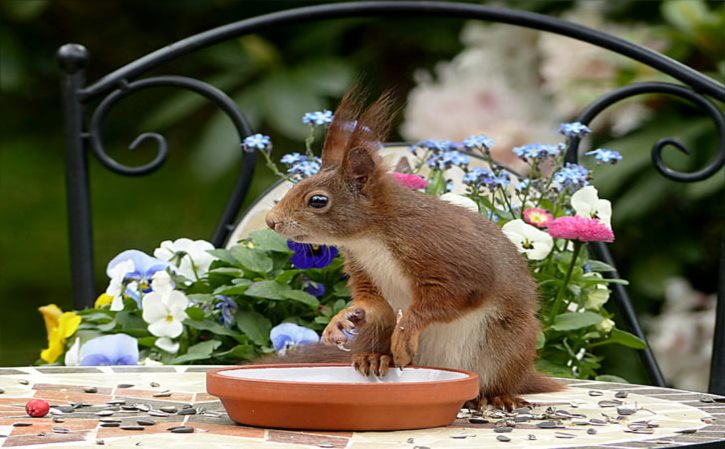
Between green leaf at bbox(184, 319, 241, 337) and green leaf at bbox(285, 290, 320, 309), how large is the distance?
11 centimetres

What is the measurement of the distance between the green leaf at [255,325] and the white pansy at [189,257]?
0.14m

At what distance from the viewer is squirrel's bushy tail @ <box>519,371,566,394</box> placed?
5.16ft

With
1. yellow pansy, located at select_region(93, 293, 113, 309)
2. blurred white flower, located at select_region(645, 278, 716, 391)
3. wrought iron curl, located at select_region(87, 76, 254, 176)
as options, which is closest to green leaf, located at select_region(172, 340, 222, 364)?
yellow pansy, located at select_region(93, 293, 113, 309)

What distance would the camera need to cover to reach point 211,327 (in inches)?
82.1

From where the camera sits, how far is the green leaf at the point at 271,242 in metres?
2.12

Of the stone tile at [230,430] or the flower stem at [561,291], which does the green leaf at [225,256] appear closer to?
the flower stem at [561,291]

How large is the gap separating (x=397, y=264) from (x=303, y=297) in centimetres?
68

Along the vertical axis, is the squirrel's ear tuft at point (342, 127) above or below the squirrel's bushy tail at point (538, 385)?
above

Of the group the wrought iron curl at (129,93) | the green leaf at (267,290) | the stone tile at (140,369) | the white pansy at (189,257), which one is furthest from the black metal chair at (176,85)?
the stone tile at (140,369)

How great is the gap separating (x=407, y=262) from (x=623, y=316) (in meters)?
0.98

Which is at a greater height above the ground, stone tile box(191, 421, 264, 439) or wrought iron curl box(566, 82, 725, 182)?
wrought iron curl box(566, 82, 725, 182)

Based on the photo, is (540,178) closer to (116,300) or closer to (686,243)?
(116,300)

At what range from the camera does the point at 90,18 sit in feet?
13.3

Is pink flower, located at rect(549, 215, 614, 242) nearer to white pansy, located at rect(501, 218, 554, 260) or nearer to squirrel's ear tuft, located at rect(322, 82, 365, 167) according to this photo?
white pansy, located at rect(501, 218, 554, 260)
